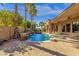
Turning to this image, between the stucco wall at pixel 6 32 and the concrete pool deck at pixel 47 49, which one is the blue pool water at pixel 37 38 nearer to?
the concrete pool deck at pixel 47 49

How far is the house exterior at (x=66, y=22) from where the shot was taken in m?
7.20

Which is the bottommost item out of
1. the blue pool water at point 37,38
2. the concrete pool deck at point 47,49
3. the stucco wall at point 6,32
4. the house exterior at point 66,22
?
the concrete pool deck at point 47,49

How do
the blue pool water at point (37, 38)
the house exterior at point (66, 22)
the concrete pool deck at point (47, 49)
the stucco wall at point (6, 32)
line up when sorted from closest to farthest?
the concrete pool deck at point (47, 49)
the blue pool water at point (37, 38)
the stucco wall at point (6, 32)
the house exterior at point (66, 22)

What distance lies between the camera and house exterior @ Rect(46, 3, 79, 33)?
7.20m

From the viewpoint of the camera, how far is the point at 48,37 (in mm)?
6672

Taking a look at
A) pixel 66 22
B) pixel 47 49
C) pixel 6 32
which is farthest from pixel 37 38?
pixel 66 22

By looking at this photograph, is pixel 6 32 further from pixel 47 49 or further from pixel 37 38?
pixel 47 49

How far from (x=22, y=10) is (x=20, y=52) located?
5.24 feet

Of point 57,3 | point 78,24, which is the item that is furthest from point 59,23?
point 57,3

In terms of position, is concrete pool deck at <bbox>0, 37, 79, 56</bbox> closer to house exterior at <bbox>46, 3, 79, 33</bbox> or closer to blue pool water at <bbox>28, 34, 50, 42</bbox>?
blue pool water at <bbox>28, 34, 50, 42</bbox>

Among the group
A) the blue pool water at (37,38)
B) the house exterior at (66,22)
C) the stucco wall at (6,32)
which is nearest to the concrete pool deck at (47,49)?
the blue pool water at (37,38)

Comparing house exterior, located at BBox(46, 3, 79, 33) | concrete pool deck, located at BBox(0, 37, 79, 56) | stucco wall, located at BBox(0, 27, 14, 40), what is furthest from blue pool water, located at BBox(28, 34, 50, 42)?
stucco wall, located at BBox(0, 27, 14, 40)

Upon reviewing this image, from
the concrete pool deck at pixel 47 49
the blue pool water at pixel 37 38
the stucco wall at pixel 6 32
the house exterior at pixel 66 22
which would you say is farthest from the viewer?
the house exterior at pixel 66 22

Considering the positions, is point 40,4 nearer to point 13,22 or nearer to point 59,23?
point 13,22
